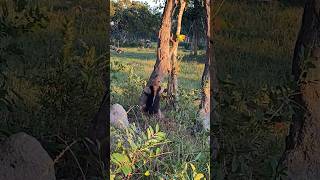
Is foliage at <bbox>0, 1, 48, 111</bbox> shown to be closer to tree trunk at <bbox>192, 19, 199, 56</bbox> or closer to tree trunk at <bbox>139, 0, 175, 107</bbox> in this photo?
tree trunk at <bbox>139, 0, 175, 107</bbox>

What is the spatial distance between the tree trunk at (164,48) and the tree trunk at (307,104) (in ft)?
1.98

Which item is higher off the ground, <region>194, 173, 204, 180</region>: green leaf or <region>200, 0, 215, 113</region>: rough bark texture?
<region>200, 0, 215, 113</region>: rough bark texture

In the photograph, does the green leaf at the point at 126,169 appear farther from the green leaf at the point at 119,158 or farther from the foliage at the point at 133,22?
the foliage at the point at 133,22

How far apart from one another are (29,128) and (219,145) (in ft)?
2.85

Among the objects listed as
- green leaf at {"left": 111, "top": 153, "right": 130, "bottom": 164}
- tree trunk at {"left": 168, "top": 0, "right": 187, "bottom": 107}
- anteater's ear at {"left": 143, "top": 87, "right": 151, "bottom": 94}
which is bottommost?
green leaf at {"left": 111, "top": 153, "right": 130, "bottom": 164}

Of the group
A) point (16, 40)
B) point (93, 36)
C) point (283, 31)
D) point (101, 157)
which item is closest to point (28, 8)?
point (16, 40)

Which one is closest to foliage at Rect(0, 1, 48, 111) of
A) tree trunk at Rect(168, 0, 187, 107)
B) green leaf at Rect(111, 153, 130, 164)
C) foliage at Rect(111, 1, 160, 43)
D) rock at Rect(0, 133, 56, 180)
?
rock at Rect(0, 133, 56, 180)

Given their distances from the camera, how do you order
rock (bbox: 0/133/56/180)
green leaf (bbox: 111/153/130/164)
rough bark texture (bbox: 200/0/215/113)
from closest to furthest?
rock (bbox: 0/133/56/180) → green leaf (bbox: 111/153/130/164) → rough bark texture (bbox: 200/0/215/113)

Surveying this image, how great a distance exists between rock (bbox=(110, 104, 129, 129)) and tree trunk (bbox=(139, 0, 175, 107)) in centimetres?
11

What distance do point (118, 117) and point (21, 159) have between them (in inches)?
18.2

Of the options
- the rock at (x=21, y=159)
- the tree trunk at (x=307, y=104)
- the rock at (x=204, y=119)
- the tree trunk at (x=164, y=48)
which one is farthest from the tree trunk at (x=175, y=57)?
the rock at (x=21, y=159)

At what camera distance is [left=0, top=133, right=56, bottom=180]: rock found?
2213mm

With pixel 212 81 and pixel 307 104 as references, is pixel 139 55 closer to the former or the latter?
pixel 212 81

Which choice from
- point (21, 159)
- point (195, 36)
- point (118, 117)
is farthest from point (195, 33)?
point (21, 159)
